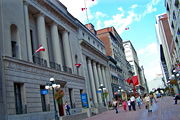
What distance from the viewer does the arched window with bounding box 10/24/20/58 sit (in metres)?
22.0

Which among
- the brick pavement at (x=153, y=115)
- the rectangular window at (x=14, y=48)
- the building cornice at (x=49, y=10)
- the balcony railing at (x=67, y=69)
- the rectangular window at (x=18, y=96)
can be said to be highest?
the building cornice at (x=49, y=10)

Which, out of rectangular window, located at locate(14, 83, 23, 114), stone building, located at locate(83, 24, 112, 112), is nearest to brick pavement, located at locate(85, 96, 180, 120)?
rectangular window, located at locate(14, 83, 23, 114)

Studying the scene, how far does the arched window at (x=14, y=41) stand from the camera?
22016 millimetres

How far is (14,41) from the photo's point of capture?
22078mm

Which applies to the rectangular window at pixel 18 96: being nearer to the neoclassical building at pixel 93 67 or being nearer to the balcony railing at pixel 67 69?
the balcony railing at pixel 67 69

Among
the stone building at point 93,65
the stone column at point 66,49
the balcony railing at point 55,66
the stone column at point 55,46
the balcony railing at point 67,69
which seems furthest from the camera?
the stone building at point 93,65

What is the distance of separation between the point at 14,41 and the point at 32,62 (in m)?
2.68

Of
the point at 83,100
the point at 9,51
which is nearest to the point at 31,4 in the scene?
the point at 9,51

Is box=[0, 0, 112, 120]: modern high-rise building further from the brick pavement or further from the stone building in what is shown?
the brick pavement

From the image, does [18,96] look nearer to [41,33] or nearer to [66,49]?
[41,33]

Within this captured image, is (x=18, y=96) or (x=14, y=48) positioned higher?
(x=14, y=48)

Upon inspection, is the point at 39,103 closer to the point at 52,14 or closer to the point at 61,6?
the point at 52,14

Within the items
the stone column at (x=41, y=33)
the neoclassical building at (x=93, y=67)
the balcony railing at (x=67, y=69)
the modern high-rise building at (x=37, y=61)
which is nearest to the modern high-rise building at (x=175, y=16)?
the neoclassical building at (x=93, y=67)

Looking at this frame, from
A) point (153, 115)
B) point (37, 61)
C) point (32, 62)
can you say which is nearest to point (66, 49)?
point (37, 61)
